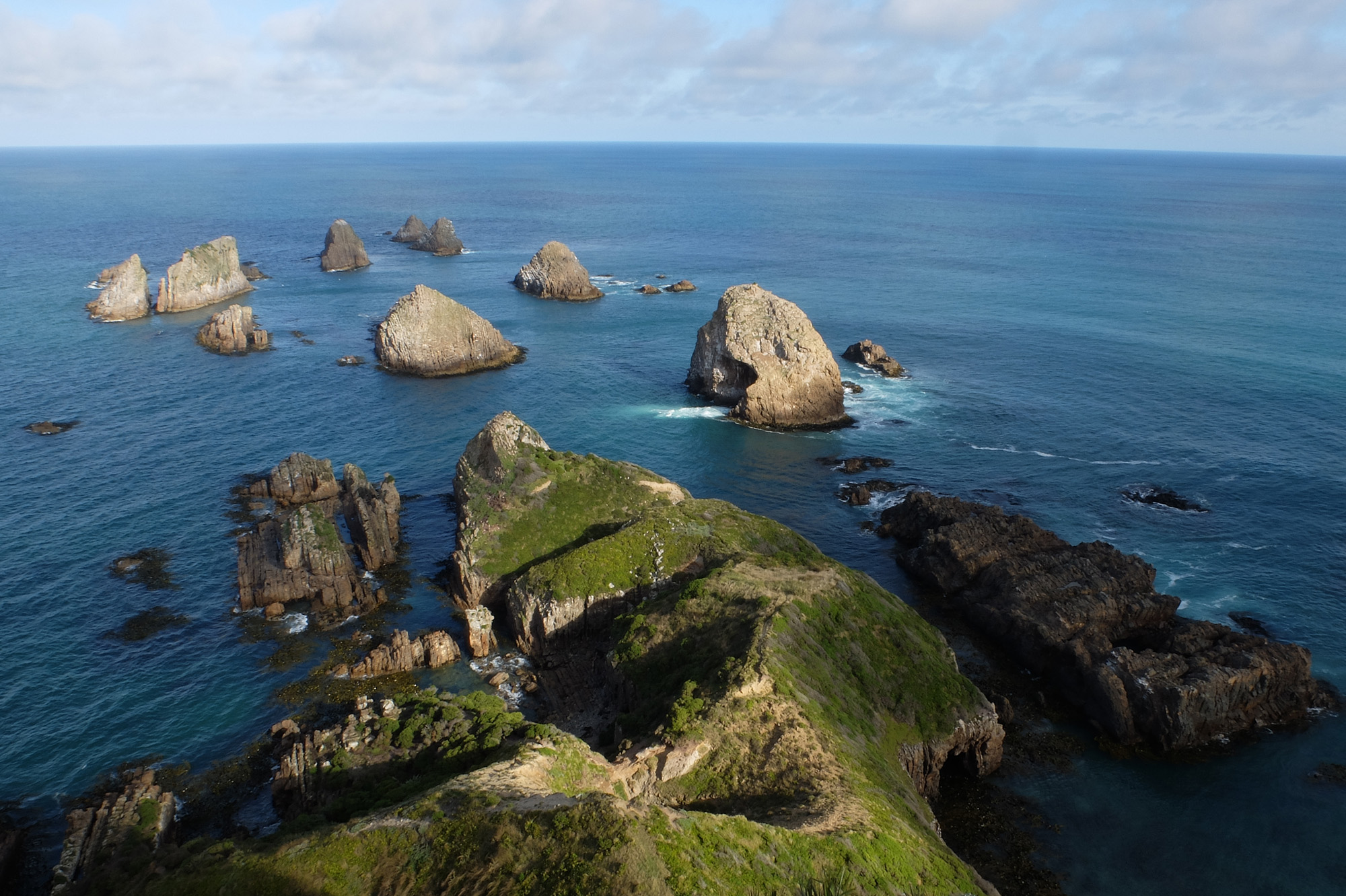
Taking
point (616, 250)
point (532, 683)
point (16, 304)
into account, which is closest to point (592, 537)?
point (532, 683)

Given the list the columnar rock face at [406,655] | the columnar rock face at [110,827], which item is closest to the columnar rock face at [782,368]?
the columnar rock face at [406,655]

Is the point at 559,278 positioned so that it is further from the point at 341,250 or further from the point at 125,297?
the point at 125,297

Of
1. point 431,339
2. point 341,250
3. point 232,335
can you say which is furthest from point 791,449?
point 341,250

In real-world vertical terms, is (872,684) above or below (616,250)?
below

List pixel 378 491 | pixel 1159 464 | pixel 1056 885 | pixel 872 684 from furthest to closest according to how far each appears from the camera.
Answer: pixel 1159 464, pixel 378 491, pixel 872 684, pixel 1056 885

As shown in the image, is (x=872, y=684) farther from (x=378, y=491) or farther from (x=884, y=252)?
(x=884, y=252)

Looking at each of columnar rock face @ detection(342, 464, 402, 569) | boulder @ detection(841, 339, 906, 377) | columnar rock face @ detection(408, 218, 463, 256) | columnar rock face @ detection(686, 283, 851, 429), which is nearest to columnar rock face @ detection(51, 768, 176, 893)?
columnar rock face @ detection(342, 464, 402, 569)
